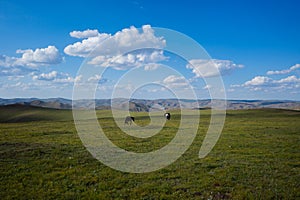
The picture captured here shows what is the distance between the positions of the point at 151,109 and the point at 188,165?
85642mm

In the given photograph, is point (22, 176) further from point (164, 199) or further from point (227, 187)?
point (227, 187)

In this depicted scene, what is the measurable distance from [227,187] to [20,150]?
669 inches

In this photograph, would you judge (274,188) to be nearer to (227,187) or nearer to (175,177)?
(227,187)

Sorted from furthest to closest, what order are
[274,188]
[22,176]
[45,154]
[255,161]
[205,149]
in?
1. [205,149]
2. [45,154]
3. [255,161]
4. [22,176]
5. [274,188]

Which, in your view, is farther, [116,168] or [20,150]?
[20,150]

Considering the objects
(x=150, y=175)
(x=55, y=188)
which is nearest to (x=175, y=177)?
(x=150, y=175)

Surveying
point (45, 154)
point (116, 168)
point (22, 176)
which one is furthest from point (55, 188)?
point (45, 154)

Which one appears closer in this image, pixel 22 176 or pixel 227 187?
pixel 227 187

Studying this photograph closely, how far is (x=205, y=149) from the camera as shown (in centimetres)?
2564

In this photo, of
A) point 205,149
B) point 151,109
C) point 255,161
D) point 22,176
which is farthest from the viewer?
point 151,109

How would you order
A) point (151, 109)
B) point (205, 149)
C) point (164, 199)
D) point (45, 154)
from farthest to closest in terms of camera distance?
point (151, 109) → point (205, 149) → point (45, 154) → point (164, 199)

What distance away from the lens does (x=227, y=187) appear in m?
14.5

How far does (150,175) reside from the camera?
55.8ft

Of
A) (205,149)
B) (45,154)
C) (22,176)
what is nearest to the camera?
(22,176)
